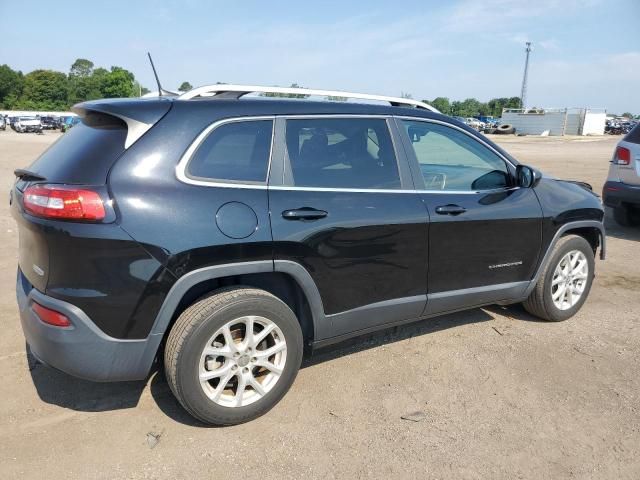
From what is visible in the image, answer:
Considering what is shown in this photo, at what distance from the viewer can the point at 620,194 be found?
7246mm

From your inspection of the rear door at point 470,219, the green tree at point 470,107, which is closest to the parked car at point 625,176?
the rear door at point 470,219

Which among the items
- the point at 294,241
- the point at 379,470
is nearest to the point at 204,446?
the point at 379,470

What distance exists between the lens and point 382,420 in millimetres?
2920

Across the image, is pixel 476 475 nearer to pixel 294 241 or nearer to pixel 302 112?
pixel 294 241

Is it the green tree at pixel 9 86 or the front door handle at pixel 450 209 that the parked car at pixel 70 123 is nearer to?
the front door handle at pixel 450 209

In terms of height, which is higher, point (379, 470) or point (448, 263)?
point (448, 263)

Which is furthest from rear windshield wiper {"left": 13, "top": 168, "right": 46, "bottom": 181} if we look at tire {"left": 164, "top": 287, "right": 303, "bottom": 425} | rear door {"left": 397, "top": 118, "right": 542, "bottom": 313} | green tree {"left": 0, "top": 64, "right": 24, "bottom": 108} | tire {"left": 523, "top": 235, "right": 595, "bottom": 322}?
green tree {"left": 0, "top": 64, "right": 24, "bottom": 108}

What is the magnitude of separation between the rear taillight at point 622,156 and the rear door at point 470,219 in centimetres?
429

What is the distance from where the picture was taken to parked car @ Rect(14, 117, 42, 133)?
51.9 metres

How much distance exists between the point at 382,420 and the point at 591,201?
2664mm

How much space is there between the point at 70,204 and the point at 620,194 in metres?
7.27

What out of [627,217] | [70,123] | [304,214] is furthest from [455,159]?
[70,123]

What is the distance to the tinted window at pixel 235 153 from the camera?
266cm

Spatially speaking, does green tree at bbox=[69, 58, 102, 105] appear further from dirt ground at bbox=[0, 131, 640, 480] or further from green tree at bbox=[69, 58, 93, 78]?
dirt ground at bbox=[0, 131, 640, 480]
